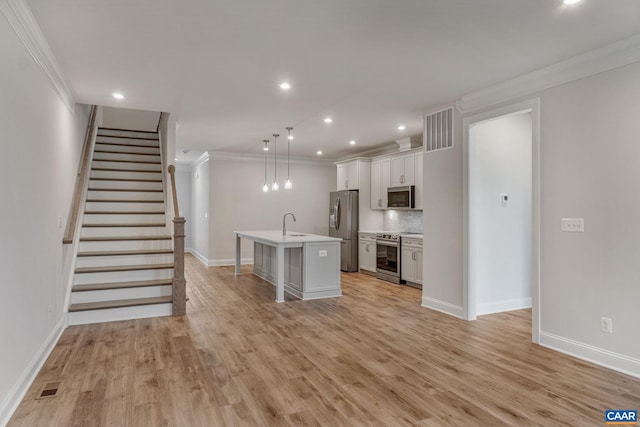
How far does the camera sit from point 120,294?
15.0 ft

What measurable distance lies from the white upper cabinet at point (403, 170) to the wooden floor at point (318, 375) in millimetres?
2915

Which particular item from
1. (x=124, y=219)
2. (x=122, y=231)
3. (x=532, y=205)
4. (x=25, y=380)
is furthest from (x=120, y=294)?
(x=532, y=205)

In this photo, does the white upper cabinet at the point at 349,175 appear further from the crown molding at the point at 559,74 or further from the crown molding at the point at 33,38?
the crown molding at the point at 33,38

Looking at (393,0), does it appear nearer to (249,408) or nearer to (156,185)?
(249,408)

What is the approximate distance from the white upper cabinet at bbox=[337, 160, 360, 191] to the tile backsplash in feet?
3.03

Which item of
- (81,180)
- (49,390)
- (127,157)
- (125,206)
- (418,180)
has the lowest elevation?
(49,390)

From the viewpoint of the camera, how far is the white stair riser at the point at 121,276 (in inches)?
181

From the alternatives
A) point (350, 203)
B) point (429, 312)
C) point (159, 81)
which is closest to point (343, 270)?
point (350, 203)

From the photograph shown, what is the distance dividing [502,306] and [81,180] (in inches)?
226

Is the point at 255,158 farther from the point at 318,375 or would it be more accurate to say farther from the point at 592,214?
the point at 592,214

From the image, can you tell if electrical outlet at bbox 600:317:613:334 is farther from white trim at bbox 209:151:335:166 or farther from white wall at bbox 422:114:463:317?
white trim at bbox 209:151:335:166

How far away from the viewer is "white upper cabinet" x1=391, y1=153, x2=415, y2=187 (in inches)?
267

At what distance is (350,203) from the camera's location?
786cm

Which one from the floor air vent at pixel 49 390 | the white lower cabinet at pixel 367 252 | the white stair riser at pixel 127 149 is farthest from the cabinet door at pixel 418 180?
the floor air vent at pixel 49 390
